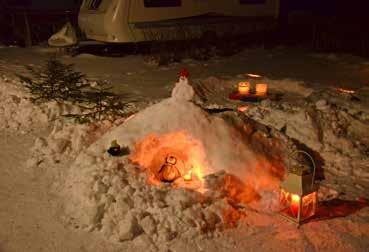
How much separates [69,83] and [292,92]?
399 cm

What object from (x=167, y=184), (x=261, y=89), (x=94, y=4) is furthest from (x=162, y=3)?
(x=167, y=184)

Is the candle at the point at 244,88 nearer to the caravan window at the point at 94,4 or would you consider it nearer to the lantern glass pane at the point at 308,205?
the lantern glass pane at the point at 308,205

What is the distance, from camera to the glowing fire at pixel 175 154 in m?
4.83

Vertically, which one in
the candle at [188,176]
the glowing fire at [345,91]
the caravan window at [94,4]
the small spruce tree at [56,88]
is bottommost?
the glowing fire at [345,91]

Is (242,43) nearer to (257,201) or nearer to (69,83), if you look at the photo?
(69,83)

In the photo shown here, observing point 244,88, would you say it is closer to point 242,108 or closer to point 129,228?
point 242,108

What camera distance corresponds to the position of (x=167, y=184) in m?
4.66

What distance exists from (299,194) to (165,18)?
846cm

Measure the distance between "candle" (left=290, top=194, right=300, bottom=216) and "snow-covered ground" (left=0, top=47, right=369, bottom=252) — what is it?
0.52 feet

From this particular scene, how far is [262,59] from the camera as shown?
1109cm

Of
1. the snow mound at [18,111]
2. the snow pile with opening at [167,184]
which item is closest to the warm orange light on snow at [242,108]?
the snow pile with opening at [167,184]

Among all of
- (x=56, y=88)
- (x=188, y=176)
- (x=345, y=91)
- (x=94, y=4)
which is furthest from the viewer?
(x=94, y=4)

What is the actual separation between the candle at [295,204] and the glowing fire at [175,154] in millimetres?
1016

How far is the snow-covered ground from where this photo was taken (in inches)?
161
